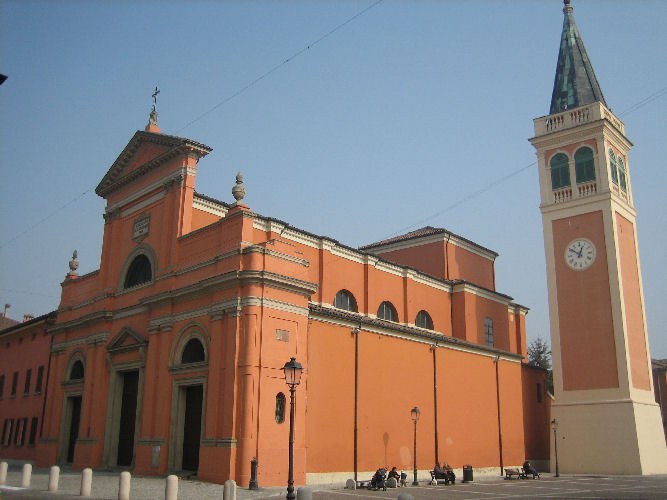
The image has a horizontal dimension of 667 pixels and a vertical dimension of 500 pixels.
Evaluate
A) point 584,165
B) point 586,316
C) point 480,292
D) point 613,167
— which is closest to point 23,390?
point 480,292

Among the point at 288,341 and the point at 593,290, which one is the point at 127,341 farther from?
the point at 593,290

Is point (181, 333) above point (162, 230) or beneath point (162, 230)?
beneath

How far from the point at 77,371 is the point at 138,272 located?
6.02 meters

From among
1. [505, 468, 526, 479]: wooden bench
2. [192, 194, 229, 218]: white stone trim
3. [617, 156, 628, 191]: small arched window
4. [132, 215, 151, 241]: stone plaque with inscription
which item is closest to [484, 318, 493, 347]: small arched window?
[505, 468, 526, 479]: wooden bench

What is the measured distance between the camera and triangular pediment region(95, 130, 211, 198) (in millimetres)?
25500

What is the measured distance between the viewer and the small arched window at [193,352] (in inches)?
894

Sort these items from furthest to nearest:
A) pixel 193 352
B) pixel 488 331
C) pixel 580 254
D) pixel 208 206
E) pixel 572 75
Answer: pixel 572 75
pixel 488 331
pixel 580 254
pixel 208 206
pixel 193 352

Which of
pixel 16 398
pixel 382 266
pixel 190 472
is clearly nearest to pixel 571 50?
pixel 382 266

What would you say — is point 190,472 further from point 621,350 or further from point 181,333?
point 621,350

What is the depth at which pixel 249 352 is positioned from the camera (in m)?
20.3

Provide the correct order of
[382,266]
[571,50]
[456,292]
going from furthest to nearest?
[571,50], [456,292], [382,266]

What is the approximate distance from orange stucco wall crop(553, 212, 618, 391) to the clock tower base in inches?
47.1

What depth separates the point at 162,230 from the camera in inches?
1020

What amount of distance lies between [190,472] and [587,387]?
20.5m
